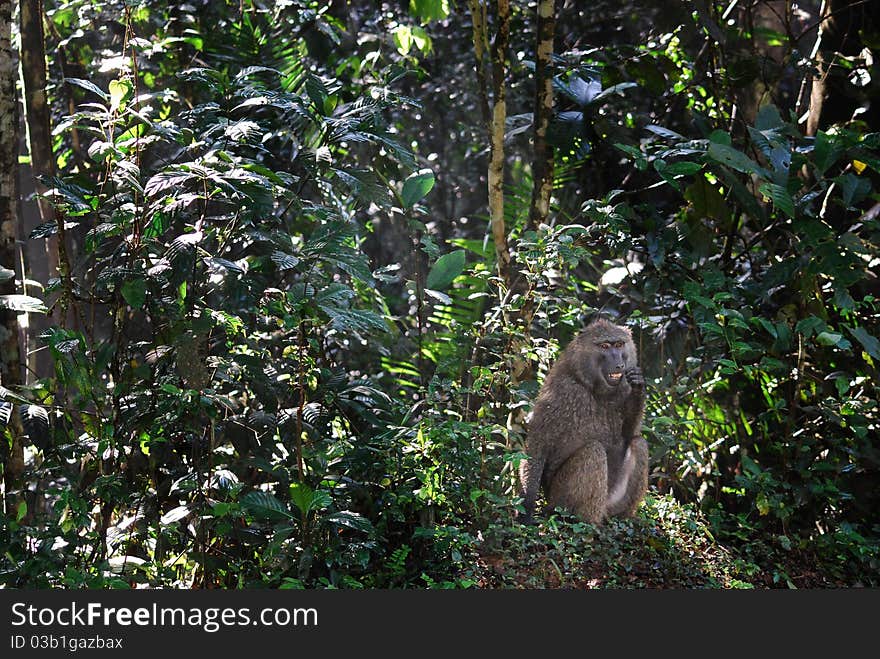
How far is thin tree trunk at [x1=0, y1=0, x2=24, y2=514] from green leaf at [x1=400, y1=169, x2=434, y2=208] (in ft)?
5.94

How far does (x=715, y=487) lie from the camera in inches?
201

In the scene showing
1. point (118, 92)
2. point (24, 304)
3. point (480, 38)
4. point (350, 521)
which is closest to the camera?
point (24, 304)

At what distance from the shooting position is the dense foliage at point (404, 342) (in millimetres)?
3812

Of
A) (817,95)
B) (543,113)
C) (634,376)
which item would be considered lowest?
(634,376)

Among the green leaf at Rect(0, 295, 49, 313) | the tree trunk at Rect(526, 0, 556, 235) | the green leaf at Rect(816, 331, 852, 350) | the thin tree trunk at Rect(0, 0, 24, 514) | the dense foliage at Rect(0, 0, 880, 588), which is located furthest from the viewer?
the tree trunk at Rect(526, 0, 556, 235)

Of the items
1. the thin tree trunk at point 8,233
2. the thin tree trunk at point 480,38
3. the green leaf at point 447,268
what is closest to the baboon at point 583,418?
the green leaf at point 447,268

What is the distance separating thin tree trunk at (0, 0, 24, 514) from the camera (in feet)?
13.6

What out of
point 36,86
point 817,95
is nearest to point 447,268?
point 36,86

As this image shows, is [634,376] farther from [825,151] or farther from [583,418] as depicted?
[825,151]

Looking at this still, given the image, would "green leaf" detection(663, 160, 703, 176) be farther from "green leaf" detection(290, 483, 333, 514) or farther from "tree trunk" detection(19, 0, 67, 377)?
"tree trunk" detection(19, 0, 67, 377)

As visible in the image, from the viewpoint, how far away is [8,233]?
420 cm

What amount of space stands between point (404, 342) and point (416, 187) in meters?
1.70

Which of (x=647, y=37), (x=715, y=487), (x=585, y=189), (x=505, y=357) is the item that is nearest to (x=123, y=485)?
(x=505, y=357)

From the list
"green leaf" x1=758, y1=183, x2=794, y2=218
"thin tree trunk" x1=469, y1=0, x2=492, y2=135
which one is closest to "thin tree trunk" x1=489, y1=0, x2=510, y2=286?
"thin tree trunk" x1=469, y1=0, x2=492, y2=135
